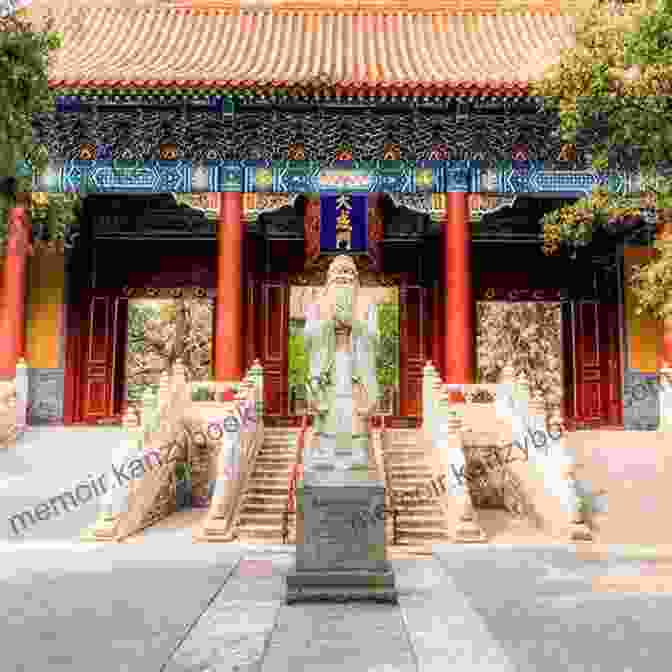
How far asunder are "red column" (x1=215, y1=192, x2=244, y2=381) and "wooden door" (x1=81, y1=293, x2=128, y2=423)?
10.8 ft

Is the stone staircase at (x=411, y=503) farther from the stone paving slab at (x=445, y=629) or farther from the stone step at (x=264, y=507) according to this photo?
the stone paving slab at (x=445, y=629)

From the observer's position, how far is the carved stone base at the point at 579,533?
7.54 meters

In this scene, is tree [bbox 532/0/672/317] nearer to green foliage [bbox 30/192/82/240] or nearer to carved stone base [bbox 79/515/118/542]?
green foliage [bbox 30/192/82/240]

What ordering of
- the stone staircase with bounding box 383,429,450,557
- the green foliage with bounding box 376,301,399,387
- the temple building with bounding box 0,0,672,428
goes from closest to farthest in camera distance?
the stone staircase with bounding box 383,429,450,557 → the temple building with bounding box 0,0,672,428 → the green foliage with bounding box 376,301,399,387

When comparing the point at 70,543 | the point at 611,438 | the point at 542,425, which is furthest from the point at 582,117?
the point at 70,543

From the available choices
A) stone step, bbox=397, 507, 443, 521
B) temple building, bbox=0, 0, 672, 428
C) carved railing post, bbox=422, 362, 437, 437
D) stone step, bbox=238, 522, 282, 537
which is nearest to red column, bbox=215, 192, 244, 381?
temple building, bbox=0, 0, 672, 428

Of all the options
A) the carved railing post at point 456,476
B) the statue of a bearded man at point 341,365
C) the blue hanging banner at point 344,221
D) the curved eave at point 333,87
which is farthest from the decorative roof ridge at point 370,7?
the statue of a bearded man at point 341,365

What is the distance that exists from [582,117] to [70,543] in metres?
7.06

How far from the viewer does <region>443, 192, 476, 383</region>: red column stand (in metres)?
10.7

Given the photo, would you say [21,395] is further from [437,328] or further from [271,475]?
[437,328]

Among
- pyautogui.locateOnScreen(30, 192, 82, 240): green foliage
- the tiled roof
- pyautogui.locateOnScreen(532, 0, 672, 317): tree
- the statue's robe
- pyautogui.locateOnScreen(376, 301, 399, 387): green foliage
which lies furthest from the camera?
pyautogui.locateOnScreen(376, 301, 399, 387): green foliage

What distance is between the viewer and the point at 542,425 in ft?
28.2

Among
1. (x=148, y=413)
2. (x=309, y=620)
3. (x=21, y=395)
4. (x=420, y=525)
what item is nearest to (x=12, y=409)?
(x=21, y=395)

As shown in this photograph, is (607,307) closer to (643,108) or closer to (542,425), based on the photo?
(542,425)
